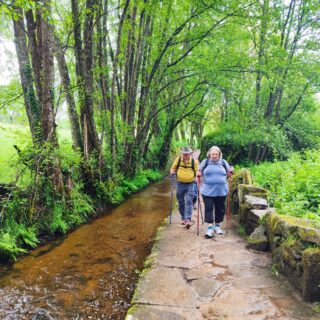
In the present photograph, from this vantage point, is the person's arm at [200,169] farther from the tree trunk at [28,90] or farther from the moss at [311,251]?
the tree trunk at [28,90]

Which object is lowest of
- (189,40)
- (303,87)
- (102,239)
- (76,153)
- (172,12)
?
(102,239)

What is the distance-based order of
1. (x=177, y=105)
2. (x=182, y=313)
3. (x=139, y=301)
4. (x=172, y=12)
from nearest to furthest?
(x=182, y=313)
(x=139, y=301)
(x=172, y=12)
(x=177, y=105)

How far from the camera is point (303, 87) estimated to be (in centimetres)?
1686

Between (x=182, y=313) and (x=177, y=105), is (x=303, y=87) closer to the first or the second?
(x=177, y=105)

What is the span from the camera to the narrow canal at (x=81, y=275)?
4.54 meters

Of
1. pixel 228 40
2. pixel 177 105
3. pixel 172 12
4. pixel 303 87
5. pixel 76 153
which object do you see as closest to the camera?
pixel 76 153

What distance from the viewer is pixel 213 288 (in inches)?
Answer: 178

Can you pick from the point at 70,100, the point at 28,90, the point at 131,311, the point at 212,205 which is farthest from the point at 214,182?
the point at 70,100

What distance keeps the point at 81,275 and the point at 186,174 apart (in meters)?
3.28

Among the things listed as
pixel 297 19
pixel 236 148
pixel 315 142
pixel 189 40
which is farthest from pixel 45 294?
pixel 315 142

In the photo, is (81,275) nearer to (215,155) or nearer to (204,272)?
(204,272)

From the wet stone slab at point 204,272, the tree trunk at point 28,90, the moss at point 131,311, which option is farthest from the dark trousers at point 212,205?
the tree trunk at point 28,90

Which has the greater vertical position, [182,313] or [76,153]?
[76,153]

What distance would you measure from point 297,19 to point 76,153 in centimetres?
1226
